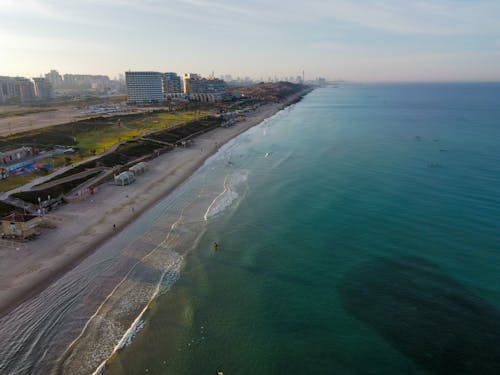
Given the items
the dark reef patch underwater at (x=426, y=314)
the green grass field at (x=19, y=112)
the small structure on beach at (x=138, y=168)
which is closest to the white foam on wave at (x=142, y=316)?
the dark reef patch underwater at (x=426, y=314)

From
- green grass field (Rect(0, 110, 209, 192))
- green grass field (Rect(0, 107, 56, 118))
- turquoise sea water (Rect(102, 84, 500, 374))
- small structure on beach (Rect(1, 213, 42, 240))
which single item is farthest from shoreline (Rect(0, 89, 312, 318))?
green grass field (Rect(0, 107, 56, 118))

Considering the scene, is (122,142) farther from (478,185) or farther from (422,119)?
(422,119)

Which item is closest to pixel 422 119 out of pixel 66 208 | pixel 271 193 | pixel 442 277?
pixel 271 193

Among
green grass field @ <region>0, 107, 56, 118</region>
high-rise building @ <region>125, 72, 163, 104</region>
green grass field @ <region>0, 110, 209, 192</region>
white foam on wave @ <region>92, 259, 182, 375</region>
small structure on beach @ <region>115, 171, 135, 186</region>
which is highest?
high-rise building @ <region>125, 72, 163, 104</region>

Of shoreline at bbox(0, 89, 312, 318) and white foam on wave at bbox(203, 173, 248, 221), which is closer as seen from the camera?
shoreline at bbox(0, 89, 312, 318)

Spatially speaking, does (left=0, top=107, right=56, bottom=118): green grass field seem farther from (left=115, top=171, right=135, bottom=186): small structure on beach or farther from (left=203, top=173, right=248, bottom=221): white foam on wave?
(left=203, top=173, right=248, bottom=221): white foam on wave
